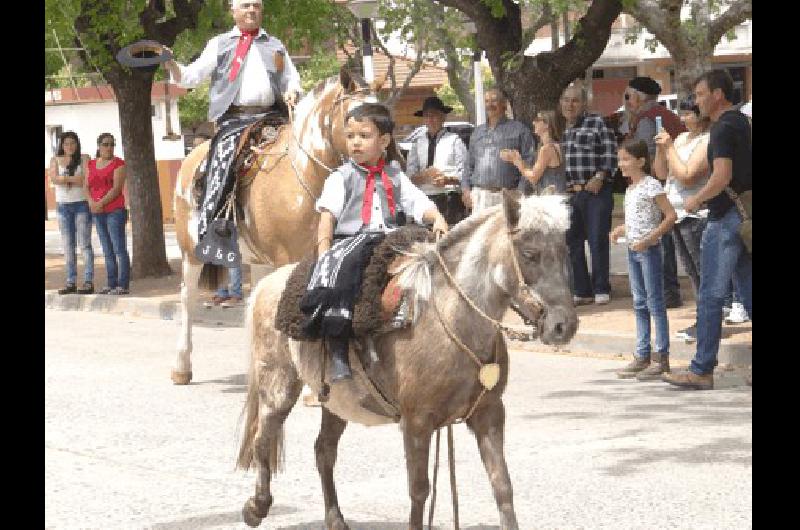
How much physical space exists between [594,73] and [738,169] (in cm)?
5169

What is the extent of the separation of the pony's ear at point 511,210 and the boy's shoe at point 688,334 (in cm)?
705

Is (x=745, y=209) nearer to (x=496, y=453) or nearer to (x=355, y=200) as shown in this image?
Answer: (x=355, y=200)

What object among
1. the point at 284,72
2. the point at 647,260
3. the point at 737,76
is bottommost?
the point at 647,260

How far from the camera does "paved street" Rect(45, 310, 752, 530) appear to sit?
785cm

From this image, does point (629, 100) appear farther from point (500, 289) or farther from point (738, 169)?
point (500, 289)

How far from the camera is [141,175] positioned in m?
22.0

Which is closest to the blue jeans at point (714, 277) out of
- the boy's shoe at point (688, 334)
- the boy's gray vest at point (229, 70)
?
the boy's shoe at point (688, 334)

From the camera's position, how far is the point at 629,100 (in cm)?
1634

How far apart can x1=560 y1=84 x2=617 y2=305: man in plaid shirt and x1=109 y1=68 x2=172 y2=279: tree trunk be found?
7749 millimetres

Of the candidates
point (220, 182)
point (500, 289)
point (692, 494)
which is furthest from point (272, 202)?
point (500, 289)

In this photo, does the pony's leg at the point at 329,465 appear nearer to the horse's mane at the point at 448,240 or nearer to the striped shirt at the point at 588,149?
the horse's mane at the point at 448,240

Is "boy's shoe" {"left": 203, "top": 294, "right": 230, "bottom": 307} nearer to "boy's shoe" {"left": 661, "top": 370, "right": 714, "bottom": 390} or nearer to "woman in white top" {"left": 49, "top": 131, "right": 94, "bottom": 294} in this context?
"woman in white top" {"left": 49, "top": 131, "right": 94, "bottom": 294}

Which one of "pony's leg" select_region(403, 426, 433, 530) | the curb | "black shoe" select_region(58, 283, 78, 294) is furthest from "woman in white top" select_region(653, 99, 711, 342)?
"black shoe" select_region(58, 283, 78, 294)

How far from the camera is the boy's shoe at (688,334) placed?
1305 centimetres
